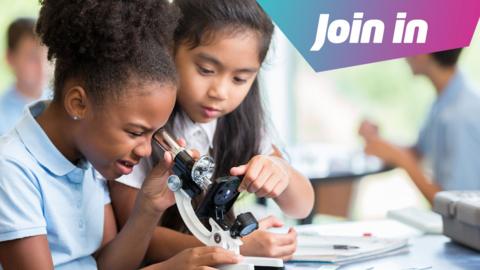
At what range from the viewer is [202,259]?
3.58ft

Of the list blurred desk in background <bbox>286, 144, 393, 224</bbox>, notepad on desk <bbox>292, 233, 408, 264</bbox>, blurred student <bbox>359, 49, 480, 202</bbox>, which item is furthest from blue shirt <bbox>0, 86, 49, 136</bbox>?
notepad on desk <bbox>292, 233, 408, 264</bbox>

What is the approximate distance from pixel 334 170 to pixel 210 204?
1959mm

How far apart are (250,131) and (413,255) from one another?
0.44 meters

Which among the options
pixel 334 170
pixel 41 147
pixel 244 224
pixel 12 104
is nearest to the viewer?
pixel 244 224

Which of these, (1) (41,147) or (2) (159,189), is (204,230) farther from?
(1) (41,147)

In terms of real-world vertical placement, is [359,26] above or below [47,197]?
above

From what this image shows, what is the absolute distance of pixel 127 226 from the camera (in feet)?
4.13

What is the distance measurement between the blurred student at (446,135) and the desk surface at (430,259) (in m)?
0.97

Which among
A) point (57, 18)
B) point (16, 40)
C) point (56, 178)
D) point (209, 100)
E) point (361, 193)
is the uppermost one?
point (16, 40)

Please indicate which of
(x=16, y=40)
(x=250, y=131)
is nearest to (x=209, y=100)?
(x=250, y=131)

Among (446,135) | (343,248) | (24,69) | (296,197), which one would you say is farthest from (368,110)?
(343,248)

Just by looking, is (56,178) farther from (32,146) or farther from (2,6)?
(2,6)

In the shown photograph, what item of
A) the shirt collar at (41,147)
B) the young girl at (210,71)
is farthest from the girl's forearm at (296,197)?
the shirt collar at (41,147)

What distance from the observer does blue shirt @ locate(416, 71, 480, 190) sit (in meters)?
2.38
